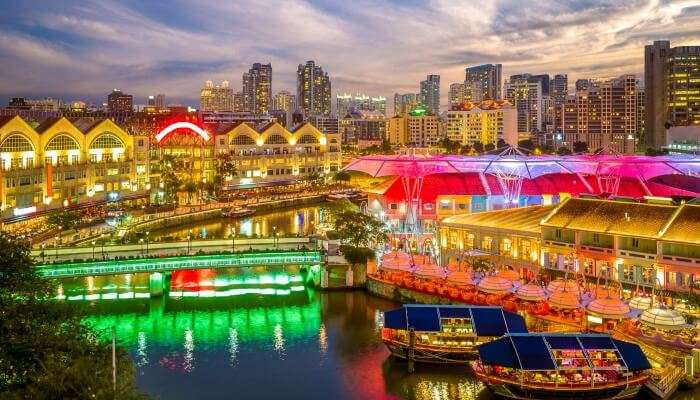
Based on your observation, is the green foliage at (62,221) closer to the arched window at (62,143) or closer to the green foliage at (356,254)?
the arched window at (62,143)

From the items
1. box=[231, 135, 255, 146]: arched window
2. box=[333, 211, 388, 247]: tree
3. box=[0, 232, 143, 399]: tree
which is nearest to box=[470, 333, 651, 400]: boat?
box=[0, 232, 143, 399]: tree

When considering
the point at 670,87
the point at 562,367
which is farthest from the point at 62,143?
the point at 670,87

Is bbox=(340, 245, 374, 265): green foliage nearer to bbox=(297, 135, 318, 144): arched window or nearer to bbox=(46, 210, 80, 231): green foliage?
bbox=(46, 210, 80, 231): green foliage

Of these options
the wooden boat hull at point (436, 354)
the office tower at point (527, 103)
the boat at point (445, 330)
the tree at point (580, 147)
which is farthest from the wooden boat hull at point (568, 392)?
the office tower at point (527, 103)

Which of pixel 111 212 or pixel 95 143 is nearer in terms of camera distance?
pixel 111 212

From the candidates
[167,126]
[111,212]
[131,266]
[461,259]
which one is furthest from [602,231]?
[167,126]

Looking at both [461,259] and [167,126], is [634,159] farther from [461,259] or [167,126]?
[167,126]
